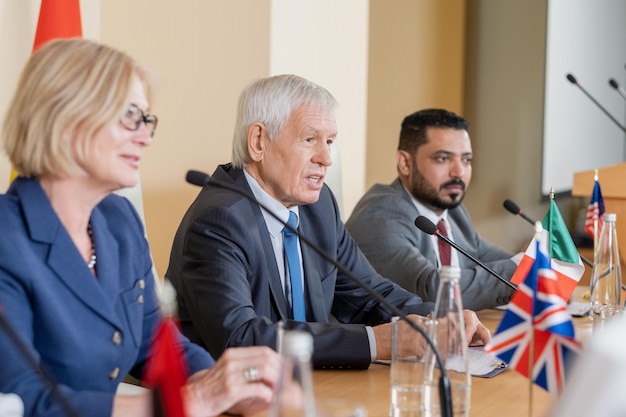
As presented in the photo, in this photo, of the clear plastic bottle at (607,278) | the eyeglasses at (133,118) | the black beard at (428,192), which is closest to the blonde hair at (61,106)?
the eyeglasses at (133,118)

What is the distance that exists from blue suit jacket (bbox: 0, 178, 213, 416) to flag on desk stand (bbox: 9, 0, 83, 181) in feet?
2.87

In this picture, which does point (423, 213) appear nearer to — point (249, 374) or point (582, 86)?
point (249, 374)

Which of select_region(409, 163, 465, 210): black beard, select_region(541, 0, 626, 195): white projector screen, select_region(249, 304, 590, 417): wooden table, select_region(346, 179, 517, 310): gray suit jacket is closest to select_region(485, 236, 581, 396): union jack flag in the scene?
select_region(249, 304, 590, 417): wooden table

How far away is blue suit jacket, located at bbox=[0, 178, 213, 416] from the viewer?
156cm

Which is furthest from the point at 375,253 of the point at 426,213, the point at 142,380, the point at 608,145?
the point at 608,145

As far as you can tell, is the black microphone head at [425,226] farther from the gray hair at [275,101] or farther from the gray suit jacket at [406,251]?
the gray suit jacket at [406,251]

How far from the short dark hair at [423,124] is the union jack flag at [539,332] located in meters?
2.21

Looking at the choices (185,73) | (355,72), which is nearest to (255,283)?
(185,73)

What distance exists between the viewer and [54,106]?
66.9 inches

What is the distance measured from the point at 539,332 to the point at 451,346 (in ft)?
0.74

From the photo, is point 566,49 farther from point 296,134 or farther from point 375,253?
point 296,134

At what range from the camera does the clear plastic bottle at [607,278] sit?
8.20 feet

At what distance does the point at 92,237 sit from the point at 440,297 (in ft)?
2.24

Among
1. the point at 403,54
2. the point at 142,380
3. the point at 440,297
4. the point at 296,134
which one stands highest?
the point at 403,54
